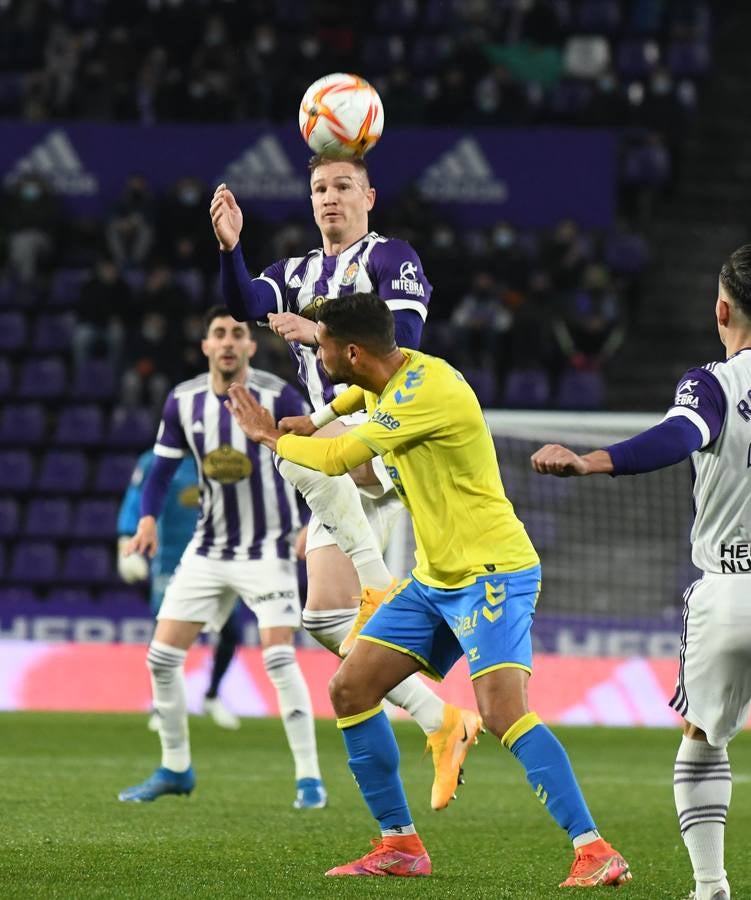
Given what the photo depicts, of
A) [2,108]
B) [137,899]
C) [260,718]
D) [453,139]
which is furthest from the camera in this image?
[2,108]

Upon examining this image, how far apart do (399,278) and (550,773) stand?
195cm

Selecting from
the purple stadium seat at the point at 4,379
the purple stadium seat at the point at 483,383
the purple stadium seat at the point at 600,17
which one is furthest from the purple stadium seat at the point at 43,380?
the purple stadium seat at the point at 600,17

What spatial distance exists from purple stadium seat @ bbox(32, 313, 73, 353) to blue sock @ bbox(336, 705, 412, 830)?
12.6 meters

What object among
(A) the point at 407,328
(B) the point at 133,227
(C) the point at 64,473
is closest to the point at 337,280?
(A) the point at 407,328

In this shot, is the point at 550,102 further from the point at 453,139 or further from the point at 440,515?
the point at 440,515

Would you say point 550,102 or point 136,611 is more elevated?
point 550,102

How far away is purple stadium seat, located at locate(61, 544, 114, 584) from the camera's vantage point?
16.1 m

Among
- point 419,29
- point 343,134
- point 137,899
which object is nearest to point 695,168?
point 419,29

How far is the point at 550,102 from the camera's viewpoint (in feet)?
64.8

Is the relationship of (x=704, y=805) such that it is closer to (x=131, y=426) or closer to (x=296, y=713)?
(x=296, y=713)

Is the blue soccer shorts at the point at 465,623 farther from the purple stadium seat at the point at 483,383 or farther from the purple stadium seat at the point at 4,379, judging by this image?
the purple stadium seat at the point at 4,379

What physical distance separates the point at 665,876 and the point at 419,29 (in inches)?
664

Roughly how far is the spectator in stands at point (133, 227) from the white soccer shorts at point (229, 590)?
410 inches

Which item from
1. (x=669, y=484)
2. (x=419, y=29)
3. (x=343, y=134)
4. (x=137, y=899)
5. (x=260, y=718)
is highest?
(x=419, y=29)
